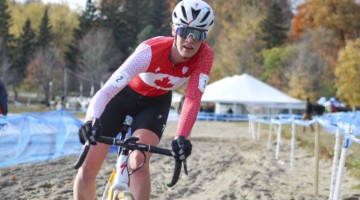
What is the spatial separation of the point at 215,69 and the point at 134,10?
24.7m

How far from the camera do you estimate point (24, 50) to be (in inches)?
2616

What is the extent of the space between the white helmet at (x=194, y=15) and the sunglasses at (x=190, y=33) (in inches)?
1.3

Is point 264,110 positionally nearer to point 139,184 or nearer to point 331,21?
point 331,21

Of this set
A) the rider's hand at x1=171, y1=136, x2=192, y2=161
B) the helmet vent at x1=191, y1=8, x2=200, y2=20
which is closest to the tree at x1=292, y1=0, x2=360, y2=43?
the helmet vent at x1=191, y1=8, x2=200, y2=20

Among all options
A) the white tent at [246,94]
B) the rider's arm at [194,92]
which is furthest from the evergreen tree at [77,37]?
the rider's arm at [194,92]

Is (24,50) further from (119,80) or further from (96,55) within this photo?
(119,80)

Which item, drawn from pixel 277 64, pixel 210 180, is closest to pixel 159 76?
pixel 210 180

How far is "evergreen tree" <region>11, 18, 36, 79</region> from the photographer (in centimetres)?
6519

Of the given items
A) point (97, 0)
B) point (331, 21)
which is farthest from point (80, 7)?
point (331, 21)

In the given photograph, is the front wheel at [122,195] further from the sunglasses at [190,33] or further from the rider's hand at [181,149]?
the sunglasses at [190,33]

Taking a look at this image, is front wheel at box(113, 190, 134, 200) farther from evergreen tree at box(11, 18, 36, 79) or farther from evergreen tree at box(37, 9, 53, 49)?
evergreen tree at box(37, 9, 53, 49)

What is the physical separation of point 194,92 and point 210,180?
539 cm

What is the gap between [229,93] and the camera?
108 feet

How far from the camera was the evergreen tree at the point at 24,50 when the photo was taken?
6519 centimetres
